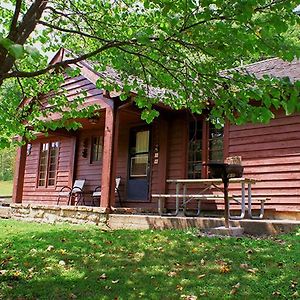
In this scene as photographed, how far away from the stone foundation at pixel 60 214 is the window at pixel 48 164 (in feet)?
9.24

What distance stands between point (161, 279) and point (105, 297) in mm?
741

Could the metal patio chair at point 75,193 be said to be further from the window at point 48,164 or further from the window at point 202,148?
the window at point 202,148

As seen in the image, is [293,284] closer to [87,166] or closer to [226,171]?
[226,171]

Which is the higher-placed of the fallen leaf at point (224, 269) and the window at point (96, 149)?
the window at point (96, 149)

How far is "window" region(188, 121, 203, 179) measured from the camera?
400 inches

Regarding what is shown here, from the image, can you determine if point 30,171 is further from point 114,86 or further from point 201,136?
point 114,86

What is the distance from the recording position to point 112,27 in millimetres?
5879

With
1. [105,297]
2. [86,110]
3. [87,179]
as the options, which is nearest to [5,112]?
[86,110]

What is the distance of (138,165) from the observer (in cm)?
1171

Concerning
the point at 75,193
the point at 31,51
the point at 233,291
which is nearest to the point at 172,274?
the point at 233,291

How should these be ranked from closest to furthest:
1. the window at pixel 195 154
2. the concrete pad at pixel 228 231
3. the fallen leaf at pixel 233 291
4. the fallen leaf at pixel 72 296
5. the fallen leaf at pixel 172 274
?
the fallen leaf at pixel 233 291 → the fallen leaf at pixel 72 296 → the fallen leaf at pixel 172 274 → the concrete pad at pixel 228 231 → the window at pixel 195 154

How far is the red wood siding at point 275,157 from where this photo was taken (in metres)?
8.20

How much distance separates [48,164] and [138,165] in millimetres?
4797

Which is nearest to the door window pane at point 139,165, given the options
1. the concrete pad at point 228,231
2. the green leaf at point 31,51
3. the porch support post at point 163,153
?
the porch support post at point 163,153
